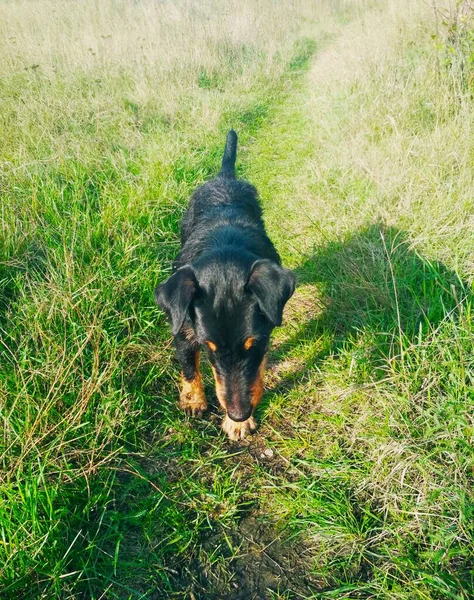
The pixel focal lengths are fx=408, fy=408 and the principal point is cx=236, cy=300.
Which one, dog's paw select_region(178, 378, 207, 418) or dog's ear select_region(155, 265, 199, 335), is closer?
dog's ear select_region(155, 265, 199, 335)

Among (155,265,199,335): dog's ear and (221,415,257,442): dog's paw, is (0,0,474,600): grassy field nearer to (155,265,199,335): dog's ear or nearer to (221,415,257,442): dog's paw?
(221,415,257,442): dog's paw

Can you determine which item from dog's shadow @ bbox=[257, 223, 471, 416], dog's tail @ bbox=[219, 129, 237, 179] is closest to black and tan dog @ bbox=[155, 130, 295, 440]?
dog's shadow @ bbox=[257, 223, 471, 416]

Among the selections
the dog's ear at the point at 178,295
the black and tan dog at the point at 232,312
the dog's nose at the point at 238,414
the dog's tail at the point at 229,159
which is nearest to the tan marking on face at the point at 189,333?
the black and tan dog at the point at 232,312

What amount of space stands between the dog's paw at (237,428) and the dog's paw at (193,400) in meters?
0.24

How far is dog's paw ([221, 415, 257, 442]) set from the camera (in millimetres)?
2848

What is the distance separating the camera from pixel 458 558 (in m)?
1.94

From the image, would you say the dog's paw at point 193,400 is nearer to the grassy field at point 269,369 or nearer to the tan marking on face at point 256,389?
the grassy field at point 269,369

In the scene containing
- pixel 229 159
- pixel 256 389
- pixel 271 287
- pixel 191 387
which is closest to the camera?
pixel 271 287

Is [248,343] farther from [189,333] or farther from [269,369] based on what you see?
[269,369]

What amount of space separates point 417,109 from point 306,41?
11270mm

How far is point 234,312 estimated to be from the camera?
2373 mm

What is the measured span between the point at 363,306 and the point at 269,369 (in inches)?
38.4

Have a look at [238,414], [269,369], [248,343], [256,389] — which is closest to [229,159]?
[269,369]

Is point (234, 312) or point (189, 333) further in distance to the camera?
point (189, 333)
